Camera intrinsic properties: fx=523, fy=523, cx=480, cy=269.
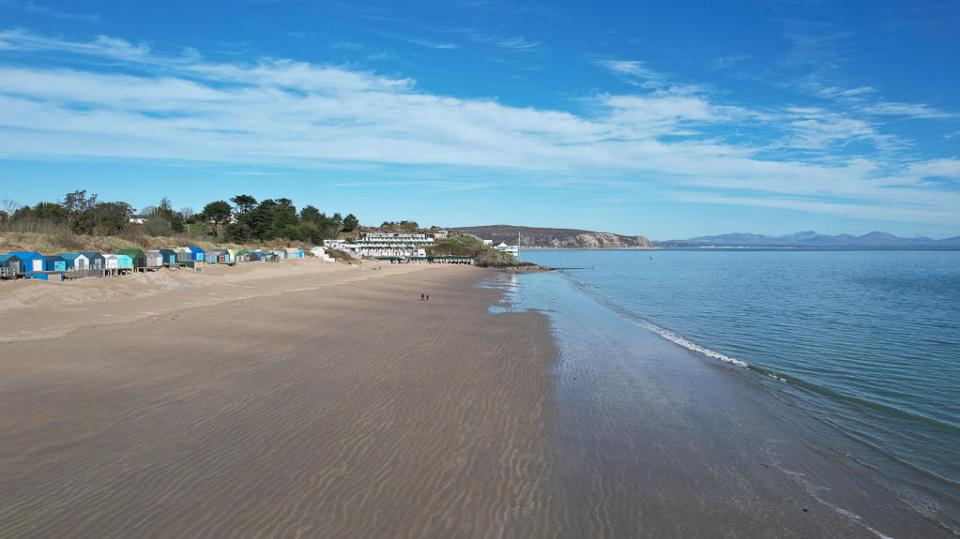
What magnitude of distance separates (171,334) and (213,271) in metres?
25.9

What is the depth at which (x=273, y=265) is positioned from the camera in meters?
51.6

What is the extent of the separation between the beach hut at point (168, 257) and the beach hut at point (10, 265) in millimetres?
13339

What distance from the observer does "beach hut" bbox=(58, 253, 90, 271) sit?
26062 mm

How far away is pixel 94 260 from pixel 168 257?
10546mm

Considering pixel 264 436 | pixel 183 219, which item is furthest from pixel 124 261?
pixel 183 219

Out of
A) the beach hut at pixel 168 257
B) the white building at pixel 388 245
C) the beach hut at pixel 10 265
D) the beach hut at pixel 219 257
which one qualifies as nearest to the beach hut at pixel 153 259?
the beach hut at pixel 168 257

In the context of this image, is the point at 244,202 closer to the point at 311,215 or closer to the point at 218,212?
the point at 218,212

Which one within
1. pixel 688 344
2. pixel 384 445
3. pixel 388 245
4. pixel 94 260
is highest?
pixel 388 245

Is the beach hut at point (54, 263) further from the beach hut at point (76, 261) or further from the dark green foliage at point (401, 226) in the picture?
the dark green foliage at point (401, 226)

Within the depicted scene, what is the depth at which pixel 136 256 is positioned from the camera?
3241cm

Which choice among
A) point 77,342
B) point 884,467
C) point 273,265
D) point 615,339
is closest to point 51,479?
point 77,342

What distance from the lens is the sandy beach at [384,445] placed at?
573 cm

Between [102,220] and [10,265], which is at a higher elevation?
[102,220]

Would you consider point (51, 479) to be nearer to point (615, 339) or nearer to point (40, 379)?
point (40, 379)
